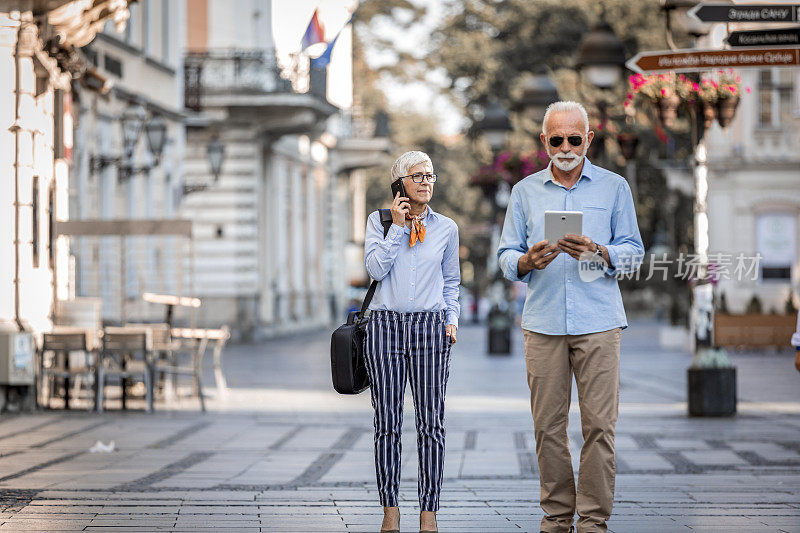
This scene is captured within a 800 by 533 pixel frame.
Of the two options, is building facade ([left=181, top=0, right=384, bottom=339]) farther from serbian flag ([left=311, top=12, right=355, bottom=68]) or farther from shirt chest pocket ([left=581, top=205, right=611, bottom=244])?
shirt chest pocket ([left=581, top=205, right=611, bottom=244])

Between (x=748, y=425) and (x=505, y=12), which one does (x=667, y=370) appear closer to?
(x=748, y=425)

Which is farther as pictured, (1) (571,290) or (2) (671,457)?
(2) (671,457)

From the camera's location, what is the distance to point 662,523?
294 inches

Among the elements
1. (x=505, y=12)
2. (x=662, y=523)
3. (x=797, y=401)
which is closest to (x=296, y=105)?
(x=505, y=12)

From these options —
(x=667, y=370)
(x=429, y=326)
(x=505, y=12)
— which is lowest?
(x=667, y=370)

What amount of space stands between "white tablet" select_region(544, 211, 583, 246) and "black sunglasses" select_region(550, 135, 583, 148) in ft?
1.22

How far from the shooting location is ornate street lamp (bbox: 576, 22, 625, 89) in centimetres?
1908

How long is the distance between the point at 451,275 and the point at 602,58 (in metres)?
12.7

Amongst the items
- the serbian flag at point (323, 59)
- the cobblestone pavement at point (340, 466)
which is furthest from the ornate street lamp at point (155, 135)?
the serbian flag at point (323, 59)

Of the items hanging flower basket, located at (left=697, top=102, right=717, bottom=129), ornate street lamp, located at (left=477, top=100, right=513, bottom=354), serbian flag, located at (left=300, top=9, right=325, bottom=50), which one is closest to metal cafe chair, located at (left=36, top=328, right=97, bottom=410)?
hanging flower basket, located at (left=697, top=102, right=717, bottom=129)

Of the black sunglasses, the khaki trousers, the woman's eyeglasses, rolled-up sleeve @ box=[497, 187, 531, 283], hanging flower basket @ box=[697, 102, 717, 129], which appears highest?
hanging flower basket @ box=[697, 102, 717, 129]

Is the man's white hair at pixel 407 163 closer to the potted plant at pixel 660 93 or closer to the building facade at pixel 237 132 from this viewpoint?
the potted plant at pixel 660 93

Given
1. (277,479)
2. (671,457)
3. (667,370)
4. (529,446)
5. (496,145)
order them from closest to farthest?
(277,479) → (671,457) → (529,446) → (667,370) → (496,145)

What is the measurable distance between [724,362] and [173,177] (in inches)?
710
